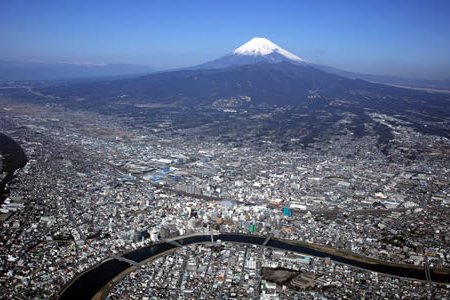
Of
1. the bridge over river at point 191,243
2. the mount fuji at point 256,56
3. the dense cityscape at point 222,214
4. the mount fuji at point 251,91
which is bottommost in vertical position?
the bridge over river at point 191,243

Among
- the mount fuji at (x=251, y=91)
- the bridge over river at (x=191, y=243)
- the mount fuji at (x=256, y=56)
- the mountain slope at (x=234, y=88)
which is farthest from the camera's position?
the mount fuji at (x=256, y=56)

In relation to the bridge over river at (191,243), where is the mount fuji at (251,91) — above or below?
above

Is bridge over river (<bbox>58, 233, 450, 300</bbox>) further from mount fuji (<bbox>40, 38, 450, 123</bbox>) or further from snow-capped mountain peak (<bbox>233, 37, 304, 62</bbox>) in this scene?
snow-capped mountain peak (<bbox>233, 37, 304, 62</bbox>)

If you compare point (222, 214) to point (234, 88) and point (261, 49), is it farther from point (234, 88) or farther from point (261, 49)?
point (261, 49)

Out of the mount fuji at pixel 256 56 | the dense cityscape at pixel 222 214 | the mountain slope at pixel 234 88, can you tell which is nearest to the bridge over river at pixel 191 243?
the dense cityscape at pixel 222 214

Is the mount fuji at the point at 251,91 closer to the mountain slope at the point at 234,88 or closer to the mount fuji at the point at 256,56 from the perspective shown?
the mountain slope at the point at 234,88

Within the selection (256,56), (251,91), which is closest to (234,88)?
(251,91)

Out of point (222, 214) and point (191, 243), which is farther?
point (222, 214)

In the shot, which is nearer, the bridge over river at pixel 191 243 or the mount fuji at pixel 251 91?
the bridge over river at pixel 191 243

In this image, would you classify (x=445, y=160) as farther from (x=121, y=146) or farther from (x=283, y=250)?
(x=121, y=146)
